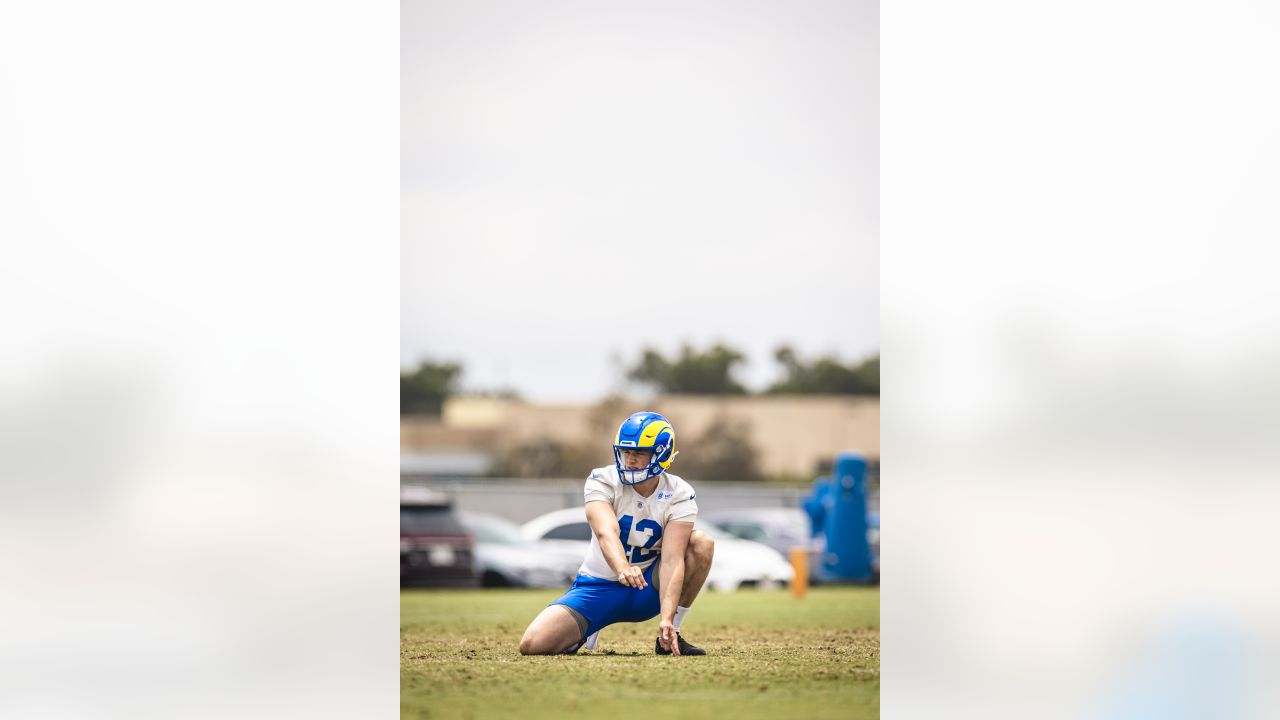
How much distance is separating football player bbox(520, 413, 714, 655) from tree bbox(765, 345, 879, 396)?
46.7 m

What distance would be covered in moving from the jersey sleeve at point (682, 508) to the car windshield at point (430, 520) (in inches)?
366

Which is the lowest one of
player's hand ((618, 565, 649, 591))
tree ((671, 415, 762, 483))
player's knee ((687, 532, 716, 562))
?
tree ((671, 415, 762, 483))

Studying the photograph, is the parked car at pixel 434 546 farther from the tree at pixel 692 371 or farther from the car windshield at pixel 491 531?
the tree at pixel 692 371

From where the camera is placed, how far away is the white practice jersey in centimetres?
654

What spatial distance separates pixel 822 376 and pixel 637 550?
47564mm

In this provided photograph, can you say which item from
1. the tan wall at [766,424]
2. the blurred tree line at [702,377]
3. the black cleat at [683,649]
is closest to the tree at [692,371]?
the blurred tree line at [702,377]

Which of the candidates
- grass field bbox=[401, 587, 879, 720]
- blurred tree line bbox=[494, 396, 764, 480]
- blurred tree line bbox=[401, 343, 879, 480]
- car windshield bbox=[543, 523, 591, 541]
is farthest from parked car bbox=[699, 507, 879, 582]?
blurred tree line bbox=[401, 343, 879, 480]

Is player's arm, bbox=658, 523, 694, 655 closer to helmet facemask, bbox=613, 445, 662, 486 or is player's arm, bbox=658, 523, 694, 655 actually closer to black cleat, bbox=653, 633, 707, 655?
black cleat, bbox=653, 633, 707, 655

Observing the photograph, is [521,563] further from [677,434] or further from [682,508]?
[677,434]

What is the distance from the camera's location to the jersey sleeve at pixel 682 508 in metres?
6.54

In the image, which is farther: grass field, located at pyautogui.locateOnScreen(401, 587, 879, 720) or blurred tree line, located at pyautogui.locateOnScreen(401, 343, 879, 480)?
blurred tree line, located at pyautogui.locateOnScreen(401, 343, 879, 480)

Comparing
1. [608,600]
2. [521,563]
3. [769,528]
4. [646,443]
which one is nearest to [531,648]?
[608,600]
